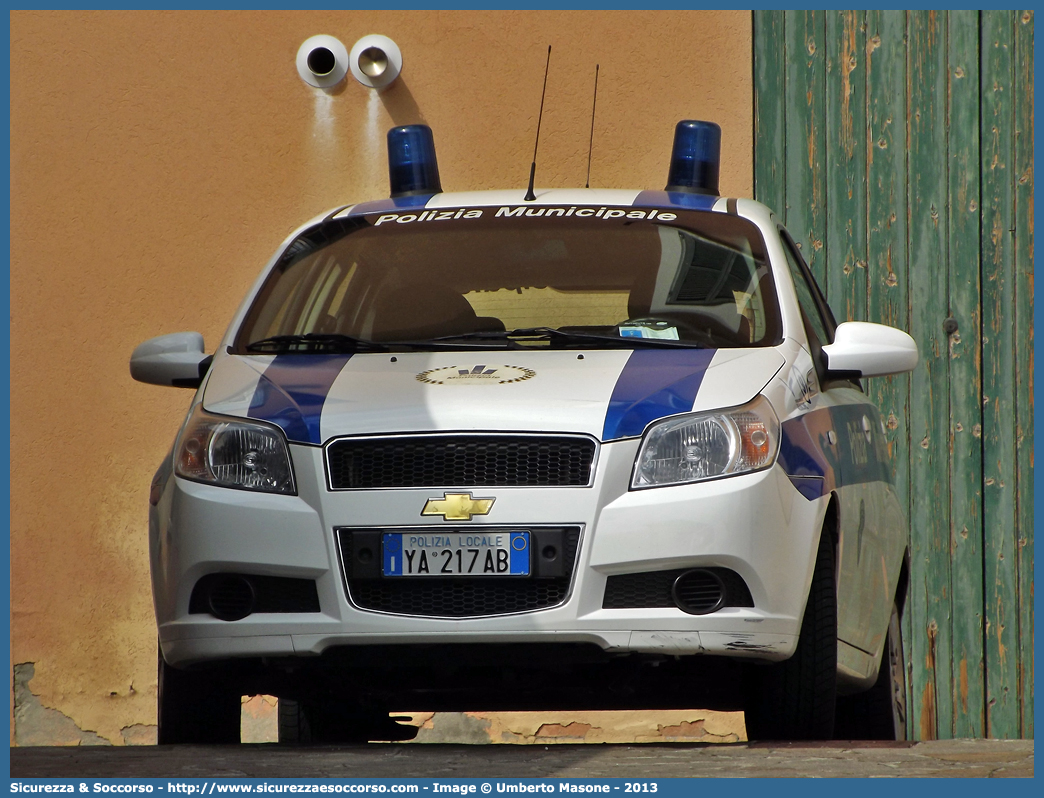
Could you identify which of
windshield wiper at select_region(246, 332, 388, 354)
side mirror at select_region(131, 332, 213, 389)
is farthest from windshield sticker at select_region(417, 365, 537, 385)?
side mirror at select_region(131, 332, 213, 389)

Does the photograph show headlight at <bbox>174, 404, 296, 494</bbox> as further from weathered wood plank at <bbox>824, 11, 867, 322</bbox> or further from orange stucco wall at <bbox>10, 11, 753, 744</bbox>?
weathered wood plank at <bbox>824, 11, 867, 322</bbox>

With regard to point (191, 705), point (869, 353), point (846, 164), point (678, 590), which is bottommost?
point (191, 705)

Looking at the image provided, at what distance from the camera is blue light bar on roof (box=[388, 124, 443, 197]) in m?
5.90

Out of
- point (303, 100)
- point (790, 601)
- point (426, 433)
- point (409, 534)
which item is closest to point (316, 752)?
point (409, 534)

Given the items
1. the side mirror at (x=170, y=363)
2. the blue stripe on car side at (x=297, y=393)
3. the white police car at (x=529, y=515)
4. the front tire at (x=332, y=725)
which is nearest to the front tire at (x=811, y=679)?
the white police car at (x=529, y=515)

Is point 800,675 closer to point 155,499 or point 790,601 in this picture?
point 790,601

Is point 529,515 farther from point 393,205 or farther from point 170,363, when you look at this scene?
point 393,205

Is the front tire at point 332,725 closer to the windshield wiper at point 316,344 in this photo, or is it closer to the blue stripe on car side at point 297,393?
the windshield wiper at point 316,344

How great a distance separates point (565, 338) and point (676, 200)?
1058 millimetres

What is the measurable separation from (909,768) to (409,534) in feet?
4.31

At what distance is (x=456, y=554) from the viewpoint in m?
3.92

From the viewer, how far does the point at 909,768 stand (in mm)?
3750

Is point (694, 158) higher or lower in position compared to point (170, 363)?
higher

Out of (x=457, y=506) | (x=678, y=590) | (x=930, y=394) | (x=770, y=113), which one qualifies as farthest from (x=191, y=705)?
(x=770, y=113)
